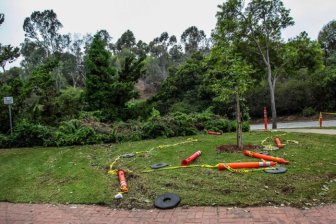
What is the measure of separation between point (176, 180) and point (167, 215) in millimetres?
1580

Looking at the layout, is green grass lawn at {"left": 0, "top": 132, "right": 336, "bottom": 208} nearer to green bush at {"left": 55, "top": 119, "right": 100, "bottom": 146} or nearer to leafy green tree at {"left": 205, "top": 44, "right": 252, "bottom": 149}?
leafy green tree at {"left": 205, "top": 44, "right": 252, "bottom": 149}

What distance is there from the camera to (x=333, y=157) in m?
7.39

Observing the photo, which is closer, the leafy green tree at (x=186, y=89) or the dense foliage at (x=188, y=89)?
the dense foliage at (x=188, y=89)

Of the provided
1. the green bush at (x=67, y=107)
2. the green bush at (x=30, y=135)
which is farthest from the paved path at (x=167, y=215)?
the green bush at (x=67, y=107)

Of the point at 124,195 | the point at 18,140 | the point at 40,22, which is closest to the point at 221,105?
the point at 18,140

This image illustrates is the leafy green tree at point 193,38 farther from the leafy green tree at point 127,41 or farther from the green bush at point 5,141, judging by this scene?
the green bush at point 5,141

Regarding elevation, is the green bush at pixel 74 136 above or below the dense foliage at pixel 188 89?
below

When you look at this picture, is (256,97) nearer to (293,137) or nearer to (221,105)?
(221,105)

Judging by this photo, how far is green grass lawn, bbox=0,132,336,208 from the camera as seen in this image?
518 centimetres

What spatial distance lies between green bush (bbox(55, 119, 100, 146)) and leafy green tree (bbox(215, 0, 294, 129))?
10.8 m

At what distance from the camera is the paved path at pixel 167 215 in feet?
14.1

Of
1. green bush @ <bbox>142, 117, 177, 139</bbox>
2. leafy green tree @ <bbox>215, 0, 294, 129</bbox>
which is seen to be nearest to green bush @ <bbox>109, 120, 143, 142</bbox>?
green bush @ <bbox>142, 117, 177, 139</bbox>

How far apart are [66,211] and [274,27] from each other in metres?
Answer: 17.1

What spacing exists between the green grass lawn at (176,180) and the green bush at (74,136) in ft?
7.46
